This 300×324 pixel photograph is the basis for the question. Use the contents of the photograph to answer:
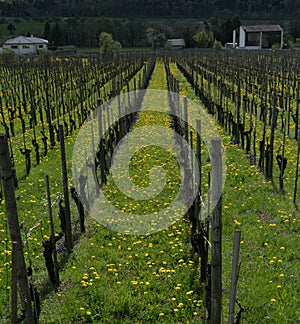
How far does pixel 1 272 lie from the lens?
625 centimetres

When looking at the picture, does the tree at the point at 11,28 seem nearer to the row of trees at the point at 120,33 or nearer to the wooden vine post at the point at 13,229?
the row of trees at the point at 120,33

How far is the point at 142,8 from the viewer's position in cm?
15138

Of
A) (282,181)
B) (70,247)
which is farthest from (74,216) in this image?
(282,181)

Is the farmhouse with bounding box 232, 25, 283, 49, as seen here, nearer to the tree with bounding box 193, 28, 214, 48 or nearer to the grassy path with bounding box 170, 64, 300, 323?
the tree with bounding box 193, 28, 214, 48

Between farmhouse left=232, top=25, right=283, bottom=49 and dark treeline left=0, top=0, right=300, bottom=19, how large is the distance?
56155mm

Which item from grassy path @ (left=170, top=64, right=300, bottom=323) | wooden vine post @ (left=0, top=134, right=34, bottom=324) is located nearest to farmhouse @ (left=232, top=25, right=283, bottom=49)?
grassy path @ (left=170, top=64, right=300, bottom=323)

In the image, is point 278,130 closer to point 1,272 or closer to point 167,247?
point 167,247

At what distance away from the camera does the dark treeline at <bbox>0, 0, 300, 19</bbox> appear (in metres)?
144

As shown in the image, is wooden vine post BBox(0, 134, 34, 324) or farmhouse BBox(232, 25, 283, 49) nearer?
wooden vine post BBox(0, 134, 34, 324)

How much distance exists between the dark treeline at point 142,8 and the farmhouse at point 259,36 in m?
56.2

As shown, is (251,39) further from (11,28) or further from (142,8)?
(142,8)

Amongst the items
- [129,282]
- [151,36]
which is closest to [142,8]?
[151,36]

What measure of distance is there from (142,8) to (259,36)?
236 feet

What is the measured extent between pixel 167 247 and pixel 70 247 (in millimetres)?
1543
